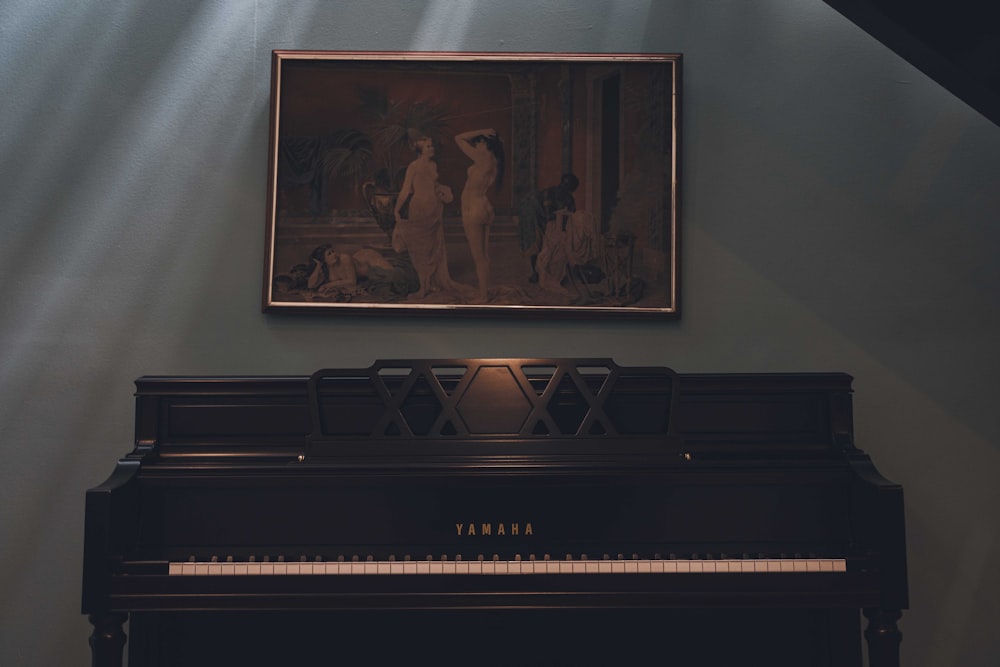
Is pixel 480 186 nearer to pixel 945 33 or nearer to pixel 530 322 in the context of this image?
pixel 530 322

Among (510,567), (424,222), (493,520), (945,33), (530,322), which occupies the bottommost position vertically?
(510,567)

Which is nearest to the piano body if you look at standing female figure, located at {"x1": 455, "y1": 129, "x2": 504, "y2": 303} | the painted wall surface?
the painted wall surface

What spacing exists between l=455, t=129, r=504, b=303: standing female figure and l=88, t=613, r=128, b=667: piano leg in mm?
1581

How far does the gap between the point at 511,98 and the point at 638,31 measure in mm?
541

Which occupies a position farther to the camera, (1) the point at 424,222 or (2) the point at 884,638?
(1) the point at 424,222

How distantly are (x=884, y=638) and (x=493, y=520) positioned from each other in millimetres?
1060

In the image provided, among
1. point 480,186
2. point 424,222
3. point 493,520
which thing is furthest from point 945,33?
point 493,520

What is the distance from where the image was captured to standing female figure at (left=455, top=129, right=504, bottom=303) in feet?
9.74

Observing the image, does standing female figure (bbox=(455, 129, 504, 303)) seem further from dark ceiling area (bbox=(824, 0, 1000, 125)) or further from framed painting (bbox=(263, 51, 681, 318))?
dark ceiling area (bbox=(824, 0, 1000, 125))

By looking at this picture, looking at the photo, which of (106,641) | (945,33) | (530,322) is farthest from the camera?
(530,322)

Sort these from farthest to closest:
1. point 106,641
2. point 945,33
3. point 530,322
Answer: point 530,322 < point 945,33 < point 106,641

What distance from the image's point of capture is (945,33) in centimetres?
249

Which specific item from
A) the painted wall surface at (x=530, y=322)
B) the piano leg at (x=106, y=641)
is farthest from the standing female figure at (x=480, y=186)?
the piano leg at (x=106, y=641)

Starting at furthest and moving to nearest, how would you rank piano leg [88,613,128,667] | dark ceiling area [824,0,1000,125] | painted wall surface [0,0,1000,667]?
painted wall surface [0,0,1000,667]
dark ceiling area [824,0,1000,125]
piano leg [88,613,128,667]
